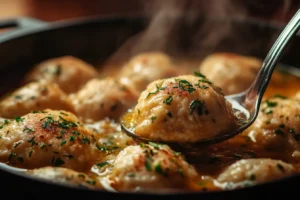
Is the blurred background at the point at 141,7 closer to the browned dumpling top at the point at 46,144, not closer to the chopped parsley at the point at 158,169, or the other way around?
the browned dumpling top at the point at 46,144

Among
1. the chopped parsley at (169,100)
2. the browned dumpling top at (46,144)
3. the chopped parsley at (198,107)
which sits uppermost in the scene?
the chopped parsley at (169,100)

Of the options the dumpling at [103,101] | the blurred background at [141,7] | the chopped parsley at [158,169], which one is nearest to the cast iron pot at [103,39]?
the blurred background at [141,7]

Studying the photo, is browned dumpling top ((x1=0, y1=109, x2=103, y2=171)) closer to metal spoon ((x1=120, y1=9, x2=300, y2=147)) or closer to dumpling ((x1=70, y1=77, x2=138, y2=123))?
metal spoon ((x1=120, y1=9, x2=300, y2=147))

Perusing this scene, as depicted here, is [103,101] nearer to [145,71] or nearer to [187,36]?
[145,71]

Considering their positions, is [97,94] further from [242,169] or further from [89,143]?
[242,169]

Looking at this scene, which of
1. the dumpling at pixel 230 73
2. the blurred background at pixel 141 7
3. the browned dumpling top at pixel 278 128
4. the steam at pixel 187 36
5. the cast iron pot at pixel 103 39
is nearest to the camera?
the browned dumpling top at pixel 278 128

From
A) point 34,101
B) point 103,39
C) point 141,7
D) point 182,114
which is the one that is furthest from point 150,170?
point 141,7
